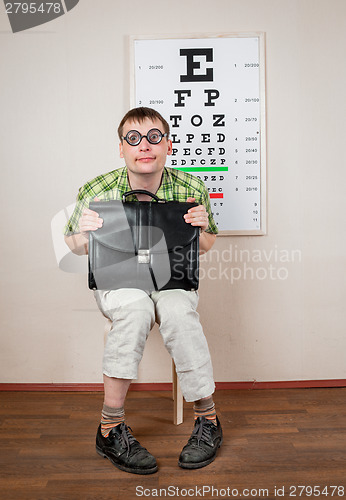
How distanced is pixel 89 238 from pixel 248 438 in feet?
3.00

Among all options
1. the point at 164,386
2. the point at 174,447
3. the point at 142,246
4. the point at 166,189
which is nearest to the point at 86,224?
the point at 142,246

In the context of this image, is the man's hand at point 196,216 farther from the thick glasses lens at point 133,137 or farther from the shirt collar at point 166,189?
the thick glasses lens at point 133,137

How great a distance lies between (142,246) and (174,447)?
2.33 feet

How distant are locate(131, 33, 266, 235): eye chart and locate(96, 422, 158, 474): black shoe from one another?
108 centimetres

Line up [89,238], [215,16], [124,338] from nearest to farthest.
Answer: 1. [124,338]
2. [89,238]
3. [215,16]

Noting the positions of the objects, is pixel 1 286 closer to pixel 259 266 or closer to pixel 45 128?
pixel 45 128

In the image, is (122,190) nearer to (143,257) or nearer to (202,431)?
(143,257)

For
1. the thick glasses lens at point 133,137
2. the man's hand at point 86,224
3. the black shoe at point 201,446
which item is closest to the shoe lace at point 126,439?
the black shoe at point 201,446

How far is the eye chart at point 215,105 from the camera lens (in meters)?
2.21

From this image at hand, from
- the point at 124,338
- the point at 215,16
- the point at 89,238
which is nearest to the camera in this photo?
the point at 124,338

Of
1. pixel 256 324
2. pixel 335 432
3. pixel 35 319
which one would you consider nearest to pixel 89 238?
pixel 35 319

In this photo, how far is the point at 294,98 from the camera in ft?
7.36

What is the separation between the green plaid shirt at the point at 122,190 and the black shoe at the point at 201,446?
80 cm

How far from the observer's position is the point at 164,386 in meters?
2.31
